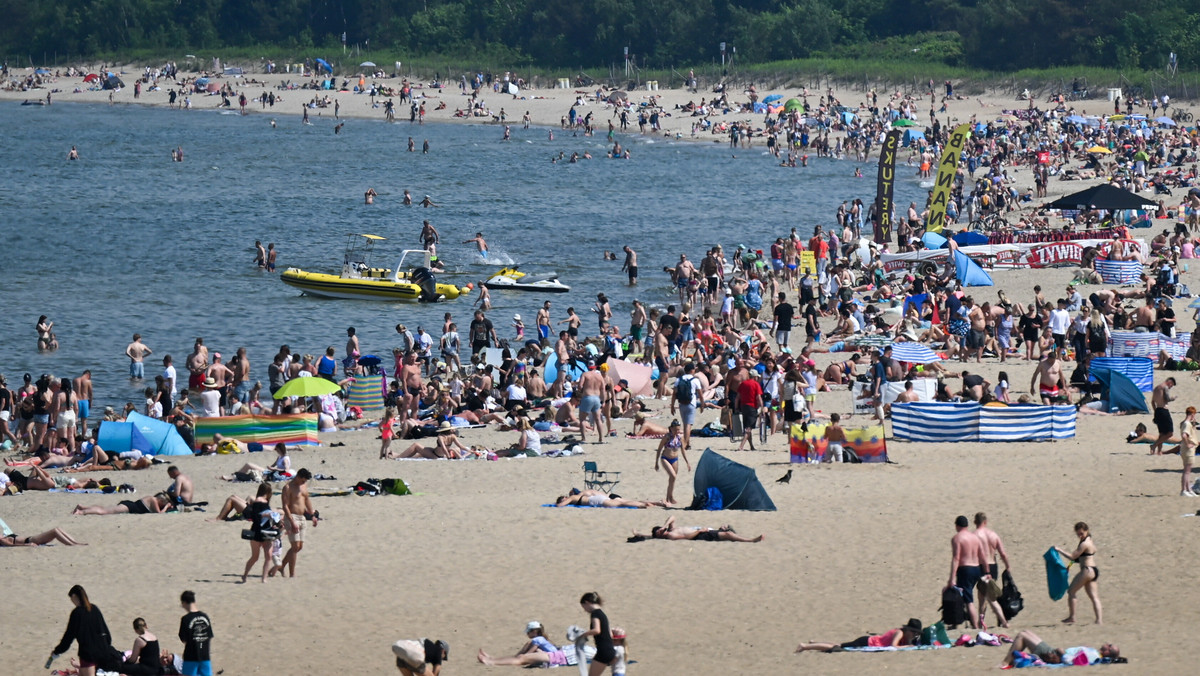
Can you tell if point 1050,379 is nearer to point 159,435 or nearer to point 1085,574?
point 1085,574

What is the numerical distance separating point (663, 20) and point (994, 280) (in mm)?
67621

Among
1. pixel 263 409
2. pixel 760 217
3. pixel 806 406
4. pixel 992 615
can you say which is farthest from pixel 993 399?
pixel 760 217

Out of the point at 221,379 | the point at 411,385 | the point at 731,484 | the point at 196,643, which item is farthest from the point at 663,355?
the point at 196,643

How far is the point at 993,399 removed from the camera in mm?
18984

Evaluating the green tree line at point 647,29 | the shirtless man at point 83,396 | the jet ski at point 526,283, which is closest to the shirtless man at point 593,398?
the shirtless man at point 83,396

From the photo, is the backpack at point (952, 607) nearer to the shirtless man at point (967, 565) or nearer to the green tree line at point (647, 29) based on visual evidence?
the shirtless man at point (967, 565)

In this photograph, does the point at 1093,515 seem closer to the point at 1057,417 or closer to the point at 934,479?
the point at 934,479

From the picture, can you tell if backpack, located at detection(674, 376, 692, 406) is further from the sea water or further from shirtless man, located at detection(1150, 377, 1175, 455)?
the sea water

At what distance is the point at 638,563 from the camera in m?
14.0

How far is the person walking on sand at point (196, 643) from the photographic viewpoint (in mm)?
11117

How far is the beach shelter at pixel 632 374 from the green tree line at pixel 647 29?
61.0 m

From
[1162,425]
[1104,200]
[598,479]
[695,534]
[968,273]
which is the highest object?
[1104,200]

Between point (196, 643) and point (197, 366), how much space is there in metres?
13.8

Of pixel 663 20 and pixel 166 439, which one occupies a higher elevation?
pixel 663 20
